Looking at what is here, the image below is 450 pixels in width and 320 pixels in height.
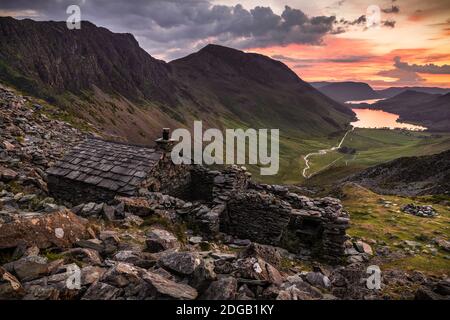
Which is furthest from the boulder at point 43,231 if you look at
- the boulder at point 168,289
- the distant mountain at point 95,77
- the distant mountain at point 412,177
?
the distant mountain at point 95,77

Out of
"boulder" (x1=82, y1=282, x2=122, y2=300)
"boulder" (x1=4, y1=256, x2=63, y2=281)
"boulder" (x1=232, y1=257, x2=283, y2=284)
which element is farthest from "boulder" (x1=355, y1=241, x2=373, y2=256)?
"boulder" (x1=4, y1=256, x2=63, y2=281)

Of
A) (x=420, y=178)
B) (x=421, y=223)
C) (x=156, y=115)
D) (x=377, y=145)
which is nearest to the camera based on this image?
(x=421, y=223)

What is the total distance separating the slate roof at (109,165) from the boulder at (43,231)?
5.78 meters

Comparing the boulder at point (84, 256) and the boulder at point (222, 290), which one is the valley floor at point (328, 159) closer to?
the boulder at point (84, 256)

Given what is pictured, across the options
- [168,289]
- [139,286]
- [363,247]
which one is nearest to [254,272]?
[168,289]

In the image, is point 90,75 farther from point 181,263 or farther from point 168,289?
point 168,289

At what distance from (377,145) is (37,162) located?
660 ft

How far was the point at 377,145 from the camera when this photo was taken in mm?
192000

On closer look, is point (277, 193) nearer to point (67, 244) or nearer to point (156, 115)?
point (67, 244)

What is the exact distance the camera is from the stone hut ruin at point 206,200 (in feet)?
43.7

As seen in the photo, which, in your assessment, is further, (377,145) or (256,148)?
(377,145)

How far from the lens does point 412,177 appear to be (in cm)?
4809

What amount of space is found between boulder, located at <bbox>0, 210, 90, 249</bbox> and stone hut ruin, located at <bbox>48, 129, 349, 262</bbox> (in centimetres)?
398

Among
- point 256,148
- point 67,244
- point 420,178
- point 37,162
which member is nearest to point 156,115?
point 256,148
